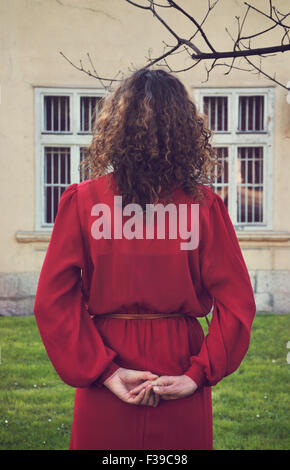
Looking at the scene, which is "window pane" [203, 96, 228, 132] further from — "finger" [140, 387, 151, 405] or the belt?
"finger" [140, 387, 151, 405]

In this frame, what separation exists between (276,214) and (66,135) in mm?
3253

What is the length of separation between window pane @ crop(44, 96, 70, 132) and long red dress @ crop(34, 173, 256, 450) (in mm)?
6960

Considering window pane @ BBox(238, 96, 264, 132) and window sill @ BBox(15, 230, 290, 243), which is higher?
window pane @ BBox(238, 96, 264, 132)

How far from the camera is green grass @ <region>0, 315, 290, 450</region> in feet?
12.6

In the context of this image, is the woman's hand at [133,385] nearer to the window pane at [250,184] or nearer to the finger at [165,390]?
the finger at [165,390]

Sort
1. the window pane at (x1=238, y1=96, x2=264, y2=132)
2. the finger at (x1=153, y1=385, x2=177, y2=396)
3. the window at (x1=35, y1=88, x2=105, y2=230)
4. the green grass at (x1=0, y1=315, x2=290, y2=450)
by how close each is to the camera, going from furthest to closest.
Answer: the window pane at (x1=238, y1=96, x2=264, y2=132)
the window at (x1=35, y1=88, x2=105, y2=230)
the green grass at (x1=0, y1=315, x2=290, y2=450)
the finger at (x1=153, y1=385, x2=177, y2=396)

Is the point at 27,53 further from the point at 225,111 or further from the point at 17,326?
the point at 17,326

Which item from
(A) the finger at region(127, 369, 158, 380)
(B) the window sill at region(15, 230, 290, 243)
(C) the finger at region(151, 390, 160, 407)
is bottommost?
(C) the finger at region(151, 390, 160, 407)

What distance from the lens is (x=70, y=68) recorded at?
8281 mm

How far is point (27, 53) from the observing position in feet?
27.2

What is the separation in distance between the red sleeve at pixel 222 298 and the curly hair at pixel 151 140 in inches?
5.0

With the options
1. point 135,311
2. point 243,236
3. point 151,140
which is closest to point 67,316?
point 135,311

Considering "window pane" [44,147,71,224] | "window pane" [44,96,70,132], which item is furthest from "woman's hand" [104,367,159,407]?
"window pane" [44,96,70,132]

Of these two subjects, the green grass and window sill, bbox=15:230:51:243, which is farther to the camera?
window sill, bbox=15:230:51:243
